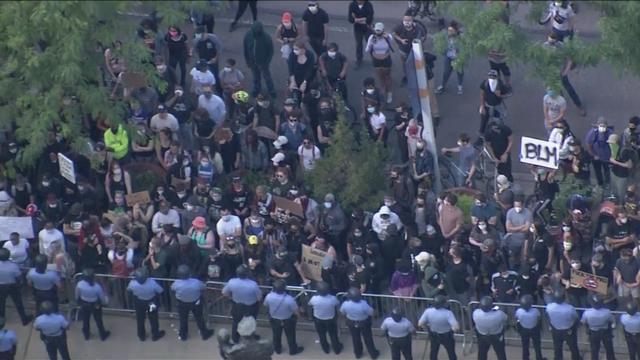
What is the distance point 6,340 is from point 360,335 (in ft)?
15.3

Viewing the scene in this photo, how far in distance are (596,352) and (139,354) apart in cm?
618

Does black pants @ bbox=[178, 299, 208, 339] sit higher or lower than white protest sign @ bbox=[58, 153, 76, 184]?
lower

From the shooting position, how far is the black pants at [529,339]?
84.8 feet

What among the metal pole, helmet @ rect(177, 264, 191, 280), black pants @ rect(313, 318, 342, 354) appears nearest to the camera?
helmet @ rect(177, 264, 191, 280)

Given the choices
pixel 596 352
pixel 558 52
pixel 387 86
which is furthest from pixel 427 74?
pixel 596 352

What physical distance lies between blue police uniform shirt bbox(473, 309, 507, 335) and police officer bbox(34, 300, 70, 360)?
5.39m

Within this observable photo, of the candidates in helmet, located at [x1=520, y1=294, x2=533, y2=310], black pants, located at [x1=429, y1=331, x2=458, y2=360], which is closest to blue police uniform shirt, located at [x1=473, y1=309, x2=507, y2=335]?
helmet, located at [x1=520, y1=294, x2=533, y2=310]

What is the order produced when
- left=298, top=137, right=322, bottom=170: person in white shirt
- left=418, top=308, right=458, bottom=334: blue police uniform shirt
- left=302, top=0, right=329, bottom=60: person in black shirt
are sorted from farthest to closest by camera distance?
1. left=302, top=0, right=329, bottom=60: person in black shirt
2. left=298, top=137, right=322, bottom=170: person in white shirt
3. left=418, top=308, right=458, bottom=334: blue police uniform shirt

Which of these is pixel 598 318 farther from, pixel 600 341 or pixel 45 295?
pixel 45 295

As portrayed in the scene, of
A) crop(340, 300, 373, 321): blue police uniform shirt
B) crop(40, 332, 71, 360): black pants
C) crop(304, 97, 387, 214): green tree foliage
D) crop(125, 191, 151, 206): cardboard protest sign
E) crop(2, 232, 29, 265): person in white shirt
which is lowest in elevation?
crop(40, 332, 71, 360): black pants

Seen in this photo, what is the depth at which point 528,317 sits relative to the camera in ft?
84.1

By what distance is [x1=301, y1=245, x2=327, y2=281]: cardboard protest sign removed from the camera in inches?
1051

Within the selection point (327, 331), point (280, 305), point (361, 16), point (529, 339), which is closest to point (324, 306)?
point (280, 305)

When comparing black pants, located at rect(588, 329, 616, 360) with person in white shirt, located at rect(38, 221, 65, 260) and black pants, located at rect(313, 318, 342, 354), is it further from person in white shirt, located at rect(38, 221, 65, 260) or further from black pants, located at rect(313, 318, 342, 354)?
person in white shirt, located at rect(38, 221, 65, 260)
